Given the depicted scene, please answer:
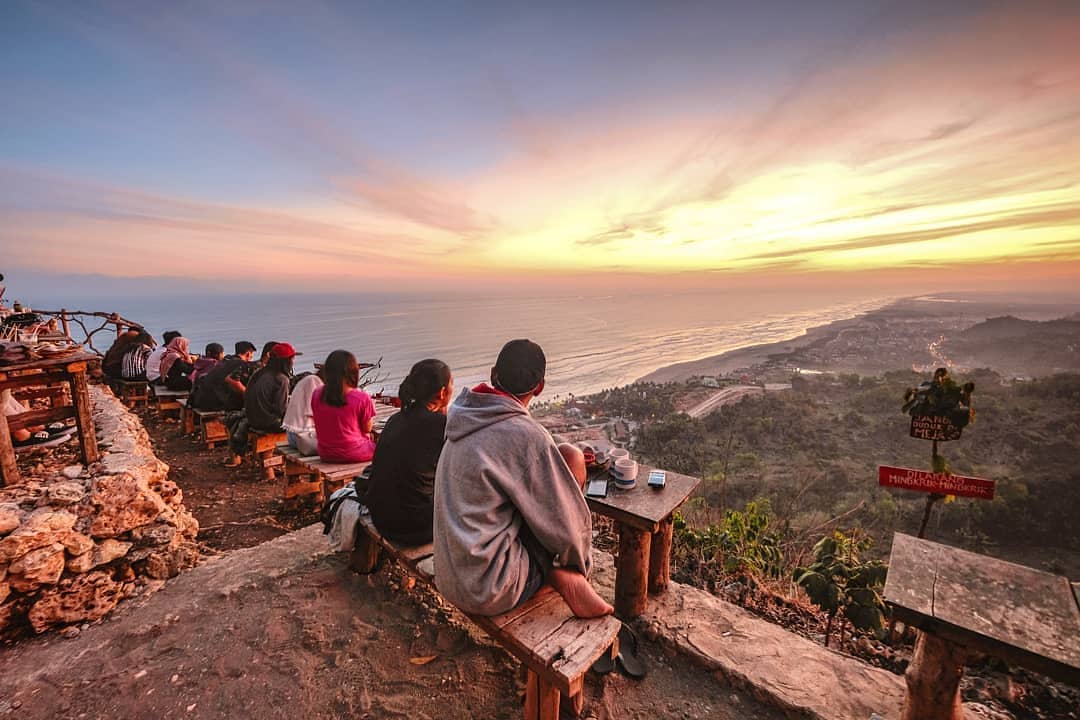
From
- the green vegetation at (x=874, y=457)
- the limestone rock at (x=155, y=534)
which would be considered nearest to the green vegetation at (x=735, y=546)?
the green vegetation at (x=874, y=457)

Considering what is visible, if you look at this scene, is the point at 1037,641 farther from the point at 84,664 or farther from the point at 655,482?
the point at 84,664

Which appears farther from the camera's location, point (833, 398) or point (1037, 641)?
point (833, 398)

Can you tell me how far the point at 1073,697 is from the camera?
7.95ft

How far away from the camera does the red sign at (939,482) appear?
8.63 ft

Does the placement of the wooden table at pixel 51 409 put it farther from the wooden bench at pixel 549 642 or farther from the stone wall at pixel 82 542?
the wooden bench at pixel 549 642

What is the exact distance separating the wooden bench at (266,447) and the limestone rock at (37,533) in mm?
2846

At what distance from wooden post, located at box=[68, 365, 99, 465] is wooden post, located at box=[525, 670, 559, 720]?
13.1ft

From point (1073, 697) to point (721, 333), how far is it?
7032cm

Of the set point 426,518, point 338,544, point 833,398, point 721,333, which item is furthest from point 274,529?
point 721,333

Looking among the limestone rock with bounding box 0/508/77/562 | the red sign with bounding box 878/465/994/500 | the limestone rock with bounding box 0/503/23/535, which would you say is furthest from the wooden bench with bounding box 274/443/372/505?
the red sign with bounding box 878/465/994/500

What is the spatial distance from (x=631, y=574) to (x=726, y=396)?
28.9m

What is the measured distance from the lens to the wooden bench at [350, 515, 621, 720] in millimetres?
1826

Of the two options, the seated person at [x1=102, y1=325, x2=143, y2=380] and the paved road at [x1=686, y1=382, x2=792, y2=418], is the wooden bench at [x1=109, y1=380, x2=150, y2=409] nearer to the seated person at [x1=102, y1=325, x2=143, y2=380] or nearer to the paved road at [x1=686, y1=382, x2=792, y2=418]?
the seated person at [x1=102, y1=325, x2=143, y2=380]

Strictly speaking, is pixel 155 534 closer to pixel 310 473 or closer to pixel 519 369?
pixel 310 473
